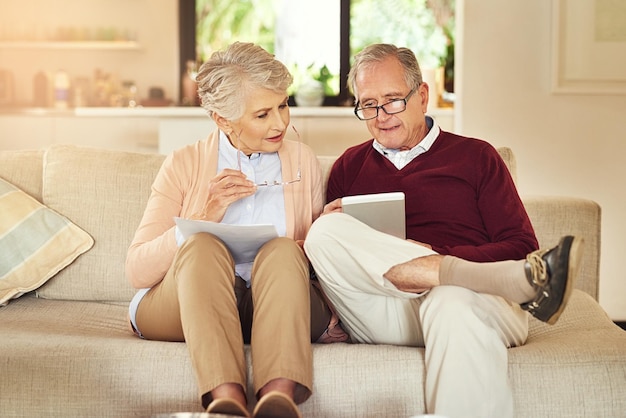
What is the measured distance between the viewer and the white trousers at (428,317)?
1793mm

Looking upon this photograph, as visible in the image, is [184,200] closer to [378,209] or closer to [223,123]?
[223,123]

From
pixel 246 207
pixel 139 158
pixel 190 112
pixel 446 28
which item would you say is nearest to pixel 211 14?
pixel 190 112

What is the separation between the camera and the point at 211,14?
5539 mm

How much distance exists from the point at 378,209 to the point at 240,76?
541 mm

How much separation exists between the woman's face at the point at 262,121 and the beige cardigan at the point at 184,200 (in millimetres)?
88

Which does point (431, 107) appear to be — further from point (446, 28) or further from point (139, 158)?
point (139, 158)

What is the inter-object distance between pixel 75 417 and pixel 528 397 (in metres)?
1.02

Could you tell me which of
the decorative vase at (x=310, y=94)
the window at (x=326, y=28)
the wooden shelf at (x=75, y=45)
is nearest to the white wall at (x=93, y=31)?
the wooden shelf at (x=75, y=45)

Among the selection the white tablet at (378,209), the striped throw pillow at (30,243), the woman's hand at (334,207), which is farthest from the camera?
the striped throw pillow at (30,243)

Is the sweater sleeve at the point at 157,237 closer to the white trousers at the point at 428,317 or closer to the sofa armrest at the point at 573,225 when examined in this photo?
the white trousers at the point at 428,317

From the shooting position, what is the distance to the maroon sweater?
2213 millimetres

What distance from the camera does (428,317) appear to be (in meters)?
1.88

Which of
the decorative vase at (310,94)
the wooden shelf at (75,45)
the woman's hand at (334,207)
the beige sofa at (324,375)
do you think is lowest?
the beige sofa at (324,375)

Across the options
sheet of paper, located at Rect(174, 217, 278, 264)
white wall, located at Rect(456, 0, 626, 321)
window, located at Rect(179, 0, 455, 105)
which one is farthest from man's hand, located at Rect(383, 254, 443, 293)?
window, located at Rect(179, 0, 455, 105)
